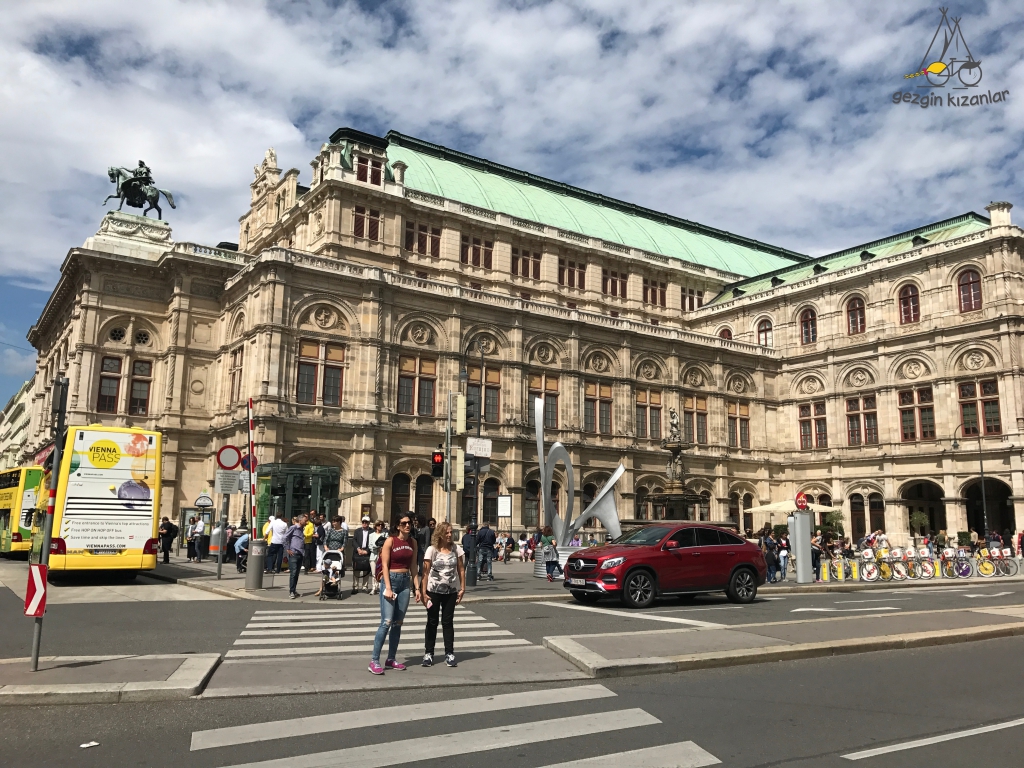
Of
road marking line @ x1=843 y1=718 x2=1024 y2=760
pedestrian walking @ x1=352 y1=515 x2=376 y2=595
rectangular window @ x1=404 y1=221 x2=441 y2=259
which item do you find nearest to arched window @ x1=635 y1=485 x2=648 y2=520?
rectangular window @ x1=404 y1=221 x2=441 y2=259

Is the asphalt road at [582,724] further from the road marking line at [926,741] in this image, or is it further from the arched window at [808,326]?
the arched window at [808,326]

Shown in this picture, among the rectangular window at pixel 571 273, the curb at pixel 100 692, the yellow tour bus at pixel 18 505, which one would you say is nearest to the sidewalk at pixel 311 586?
the yellow tour bus at pixel 18 505

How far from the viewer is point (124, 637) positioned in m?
12.0

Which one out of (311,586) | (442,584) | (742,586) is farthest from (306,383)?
(442,584)

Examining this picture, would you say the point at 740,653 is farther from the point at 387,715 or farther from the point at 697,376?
the point at 697,376

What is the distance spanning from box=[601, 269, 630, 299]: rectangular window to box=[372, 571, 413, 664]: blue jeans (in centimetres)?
4836

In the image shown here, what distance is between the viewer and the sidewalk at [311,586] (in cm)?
1838

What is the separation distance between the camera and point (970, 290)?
1876 inches

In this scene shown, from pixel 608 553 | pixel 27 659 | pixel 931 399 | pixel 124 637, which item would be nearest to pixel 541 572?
pixel 608 553

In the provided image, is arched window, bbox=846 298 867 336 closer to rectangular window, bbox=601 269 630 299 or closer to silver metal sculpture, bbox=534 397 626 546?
rectangular window, bbox=601 269 630 299

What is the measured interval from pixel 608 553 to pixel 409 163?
137 ft

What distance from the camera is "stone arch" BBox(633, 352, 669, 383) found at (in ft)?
165

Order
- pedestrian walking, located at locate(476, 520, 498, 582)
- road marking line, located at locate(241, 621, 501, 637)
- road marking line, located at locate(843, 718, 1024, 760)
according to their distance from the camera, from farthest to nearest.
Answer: pedestrian walking, located at locate(476, 520, 498, 582), road marking line, located at locate(241, 621, 501, 637), road marking line, located at locate(843, 718, 1024, 760)

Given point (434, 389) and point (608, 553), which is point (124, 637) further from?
point (434, 389)
